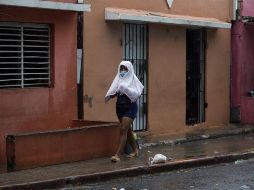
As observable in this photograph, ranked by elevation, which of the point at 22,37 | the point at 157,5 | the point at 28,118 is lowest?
the point at 28,118

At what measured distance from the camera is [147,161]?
11.2 metres

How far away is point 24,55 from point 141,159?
289 cm

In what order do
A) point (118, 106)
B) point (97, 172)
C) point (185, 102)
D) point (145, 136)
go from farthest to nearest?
point (185, 102) → point (145, 136) → point (118, 106) → point (97, 172)

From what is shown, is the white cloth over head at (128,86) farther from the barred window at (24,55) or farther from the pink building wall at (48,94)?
the barred window at (24,55)

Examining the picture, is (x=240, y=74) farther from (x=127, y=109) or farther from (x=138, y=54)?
(x=127, y=109)

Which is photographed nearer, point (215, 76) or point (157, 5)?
point (157, 5)

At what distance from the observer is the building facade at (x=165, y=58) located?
13.2 m

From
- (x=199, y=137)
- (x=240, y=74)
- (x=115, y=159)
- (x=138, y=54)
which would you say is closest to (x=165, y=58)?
(x=138, y=54)

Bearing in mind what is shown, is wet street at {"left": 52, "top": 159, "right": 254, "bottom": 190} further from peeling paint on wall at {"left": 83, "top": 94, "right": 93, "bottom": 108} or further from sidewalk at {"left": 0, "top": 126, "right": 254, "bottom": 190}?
peeling paint on wall at {"left": 83, "top": 94, "right": 93, "bottom": 108}

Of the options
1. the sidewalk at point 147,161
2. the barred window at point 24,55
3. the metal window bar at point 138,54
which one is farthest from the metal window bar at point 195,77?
the barred window at point 24,55

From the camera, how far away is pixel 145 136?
1431 centimetres

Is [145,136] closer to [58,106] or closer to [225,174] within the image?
[58,106]

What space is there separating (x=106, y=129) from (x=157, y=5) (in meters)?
4.43

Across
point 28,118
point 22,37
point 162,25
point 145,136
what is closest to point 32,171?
point 28,118
